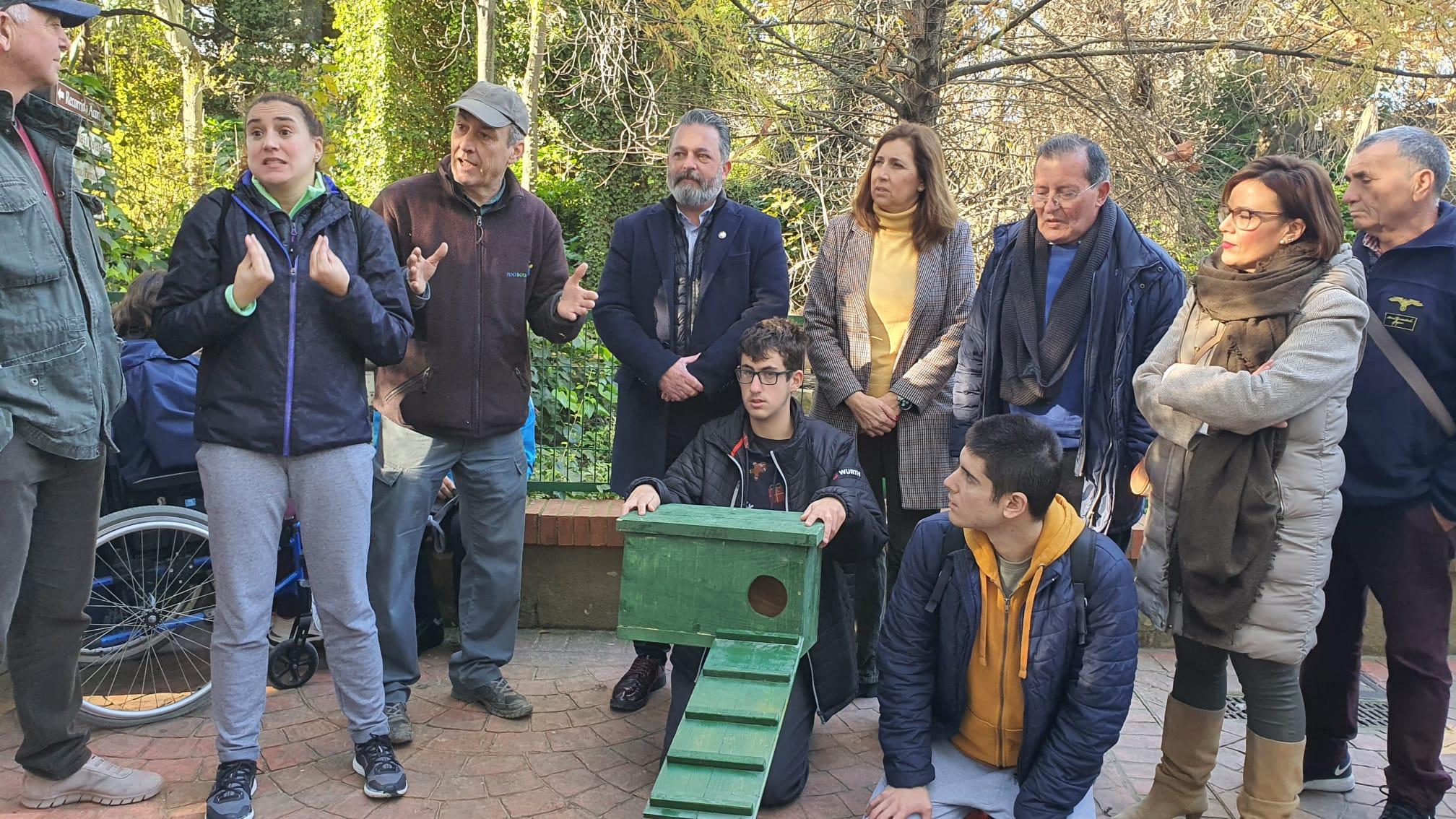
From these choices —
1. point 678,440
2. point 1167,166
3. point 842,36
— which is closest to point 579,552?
point 678,440

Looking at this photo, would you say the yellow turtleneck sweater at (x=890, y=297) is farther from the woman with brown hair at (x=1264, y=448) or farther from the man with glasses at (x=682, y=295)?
the woman with brown hair at (x=1264, y=448)

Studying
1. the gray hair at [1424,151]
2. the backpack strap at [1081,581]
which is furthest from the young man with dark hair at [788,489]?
the gray hair at [1424,151]

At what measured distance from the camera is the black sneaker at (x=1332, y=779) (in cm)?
359

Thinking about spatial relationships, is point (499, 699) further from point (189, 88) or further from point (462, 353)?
point (189, 88)

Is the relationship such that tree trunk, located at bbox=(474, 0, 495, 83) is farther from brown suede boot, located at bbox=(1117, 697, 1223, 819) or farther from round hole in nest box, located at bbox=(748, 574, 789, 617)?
brown suede boot, located at bbox=(1117, 697, 1223, 819)

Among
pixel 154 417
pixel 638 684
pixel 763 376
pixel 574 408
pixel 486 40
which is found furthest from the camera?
pixel 486 40

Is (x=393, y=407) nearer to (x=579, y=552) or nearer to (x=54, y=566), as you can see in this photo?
(x=54, y=566)

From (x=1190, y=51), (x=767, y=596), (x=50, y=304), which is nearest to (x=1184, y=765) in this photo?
(x=767, y=596)

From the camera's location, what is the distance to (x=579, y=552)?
16.4 feet

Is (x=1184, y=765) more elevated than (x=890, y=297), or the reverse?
(x=890, y=297)

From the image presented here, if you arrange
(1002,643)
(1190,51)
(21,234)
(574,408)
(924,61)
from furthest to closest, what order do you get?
1. (1190,51)
2. (924,61)
3. (574,408)
4. (1002,643)
5. (21,234)

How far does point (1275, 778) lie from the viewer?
Answer: 309 centimetres

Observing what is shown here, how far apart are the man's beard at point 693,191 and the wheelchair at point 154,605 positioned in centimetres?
191

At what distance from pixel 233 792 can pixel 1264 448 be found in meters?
3.23
